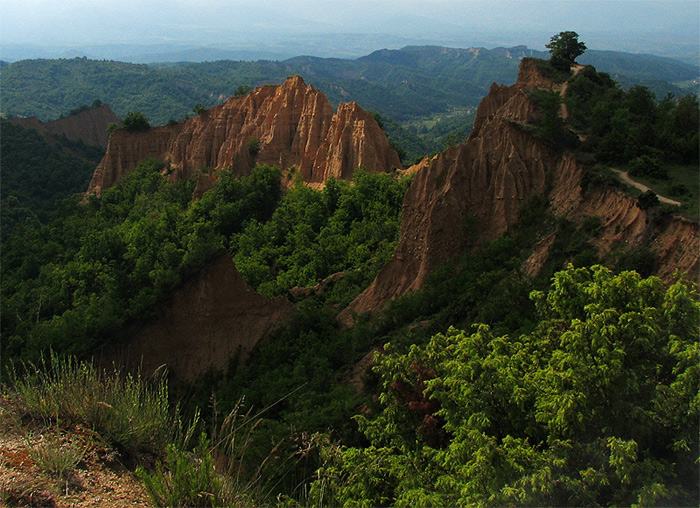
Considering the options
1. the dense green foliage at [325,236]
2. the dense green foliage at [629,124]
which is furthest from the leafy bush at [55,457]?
the dense green foliage at [629,124]

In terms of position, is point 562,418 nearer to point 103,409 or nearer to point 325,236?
point 103,409

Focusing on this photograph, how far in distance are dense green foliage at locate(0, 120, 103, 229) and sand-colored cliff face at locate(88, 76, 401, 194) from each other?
22.0ft

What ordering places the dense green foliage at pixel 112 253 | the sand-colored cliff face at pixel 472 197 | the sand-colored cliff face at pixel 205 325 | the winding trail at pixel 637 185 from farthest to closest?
the dense green foliage at pixel 112 253 < the sand-colored cliff face at pixel 205 325 < the sand-colored cliff face at pixel 472 197 < the winding trail at pixel 637 185

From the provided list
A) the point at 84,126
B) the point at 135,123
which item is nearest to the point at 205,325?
the point at 135,123

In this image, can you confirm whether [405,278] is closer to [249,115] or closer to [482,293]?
[482,293]

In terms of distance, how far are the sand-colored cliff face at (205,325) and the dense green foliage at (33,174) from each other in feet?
90.1

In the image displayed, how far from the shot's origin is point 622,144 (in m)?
22.6

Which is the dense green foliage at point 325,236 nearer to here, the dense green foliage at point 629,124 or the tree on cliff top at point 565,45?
the dense green foliage at point 629,124

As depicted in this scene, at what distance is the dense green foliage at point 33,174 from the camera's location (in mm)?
48938

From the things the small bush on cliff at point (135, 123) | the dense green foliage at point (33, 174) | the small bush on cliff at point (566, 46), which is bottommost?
the dense green foliage at point (33, 174)

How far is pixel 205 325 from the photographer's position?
24328 mm

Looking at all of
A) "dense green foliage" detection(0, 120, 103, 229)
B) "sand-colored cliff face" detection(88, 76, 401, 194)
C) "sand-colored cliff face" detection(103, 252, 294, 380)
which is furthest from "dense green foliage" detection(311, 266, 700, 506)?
"dense green foliage" detection(0, 120, 103, 229)

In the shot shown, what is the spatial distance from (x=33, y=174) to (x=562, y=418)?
58.7m

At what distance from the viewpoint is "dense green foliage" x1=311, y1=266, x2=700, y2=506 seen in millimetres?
7992
